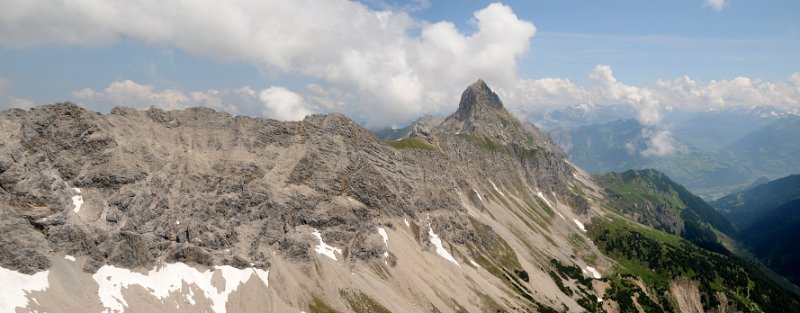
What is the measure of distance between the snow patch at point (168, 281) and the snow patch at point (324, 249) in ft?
82.1

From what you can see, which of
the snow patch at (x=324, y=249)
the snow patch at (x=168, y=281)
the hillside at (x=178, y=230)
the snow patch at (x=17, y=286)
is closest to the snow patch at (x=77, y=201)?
the hillside at (x=178, y=230)

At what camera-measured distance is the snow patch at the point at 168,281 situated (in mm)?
126250

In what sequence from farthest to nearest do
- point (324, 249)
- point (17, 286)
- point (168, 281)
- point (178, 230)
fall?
point (324, 249) → point (178, 230) → point (168, 281) → point (17, 286)

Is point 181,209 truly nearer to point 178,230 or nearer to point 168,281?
point 178,230

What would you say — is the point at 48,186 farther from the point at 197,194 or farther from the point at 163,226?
the point at 197,194

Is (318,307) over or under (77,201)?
under

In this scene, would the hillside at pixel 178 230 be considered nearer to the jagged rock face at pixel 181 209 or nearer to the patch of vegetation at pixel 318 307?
the jagged rock face at pixel 181 209

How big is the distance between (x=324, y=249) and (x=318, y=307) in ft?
96.2

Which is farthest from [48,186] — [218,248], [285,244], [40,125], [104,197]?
[285,244]

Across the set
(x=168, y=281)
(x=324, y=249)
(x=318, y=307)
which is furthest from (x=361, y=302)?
(x=168, y=281)

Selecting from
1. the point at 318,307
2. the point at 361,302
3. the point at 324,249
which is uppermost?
the point at 324,249

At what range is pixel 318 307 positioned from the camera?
154750 millimetres

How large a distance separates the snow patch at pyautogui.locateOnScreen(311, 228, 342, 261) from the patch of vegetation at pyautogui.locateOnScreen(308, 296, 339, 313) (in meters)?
22.4

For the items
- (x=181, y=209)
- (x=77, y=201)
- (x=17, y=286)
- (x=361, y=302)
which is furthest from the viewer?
(x=361, y=302)
